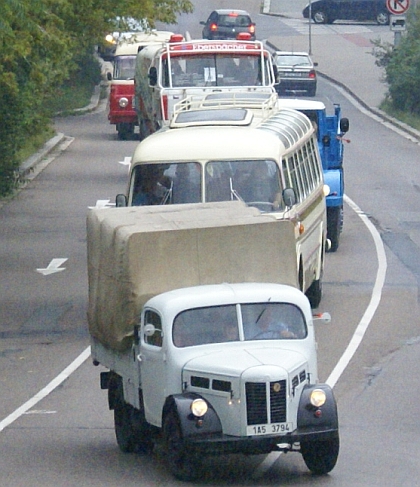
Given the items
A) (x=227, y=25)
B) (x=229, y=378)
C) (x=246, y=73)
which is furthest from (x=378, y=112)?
(x=229, y=378)

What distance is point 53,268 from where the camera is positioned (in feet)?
72.0

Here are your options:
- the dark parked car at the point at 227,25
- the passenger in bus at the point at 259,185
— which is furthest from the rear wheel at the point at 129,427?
the dark parked car at the point at 227,25

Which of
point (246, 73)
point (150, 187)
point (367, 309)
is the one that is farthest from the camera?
point (246, 73)

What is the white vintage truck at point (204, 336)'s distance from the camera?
992 centimetres

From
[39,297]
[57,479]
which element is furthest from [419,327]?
[57,479]

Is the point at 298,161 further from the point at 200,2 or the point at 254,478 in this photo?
the point at 200,2

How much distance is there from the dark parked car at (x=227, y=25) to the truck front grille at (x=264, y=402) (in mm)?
51198

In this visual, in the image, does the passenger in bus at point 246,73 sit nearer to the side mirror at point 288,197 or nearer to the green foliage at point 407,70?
the side mirror at point 288,197

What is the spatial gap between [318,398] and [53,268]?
40.7ft

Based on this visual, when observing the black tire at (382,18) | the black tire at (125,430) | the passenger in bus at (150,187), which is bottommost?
the black tire at (382,18)

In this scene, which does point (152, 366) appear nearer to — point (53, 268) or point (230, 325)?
point (230, 325)

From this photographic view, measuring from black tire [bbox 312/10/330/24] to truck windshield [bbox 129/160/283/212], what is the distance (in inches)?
2103

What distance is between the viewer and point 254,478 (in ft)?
34.3

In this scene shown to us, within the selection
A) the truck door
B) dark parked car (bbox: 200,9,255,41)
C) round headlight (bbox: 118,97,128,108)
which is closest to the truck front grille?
the truck door
